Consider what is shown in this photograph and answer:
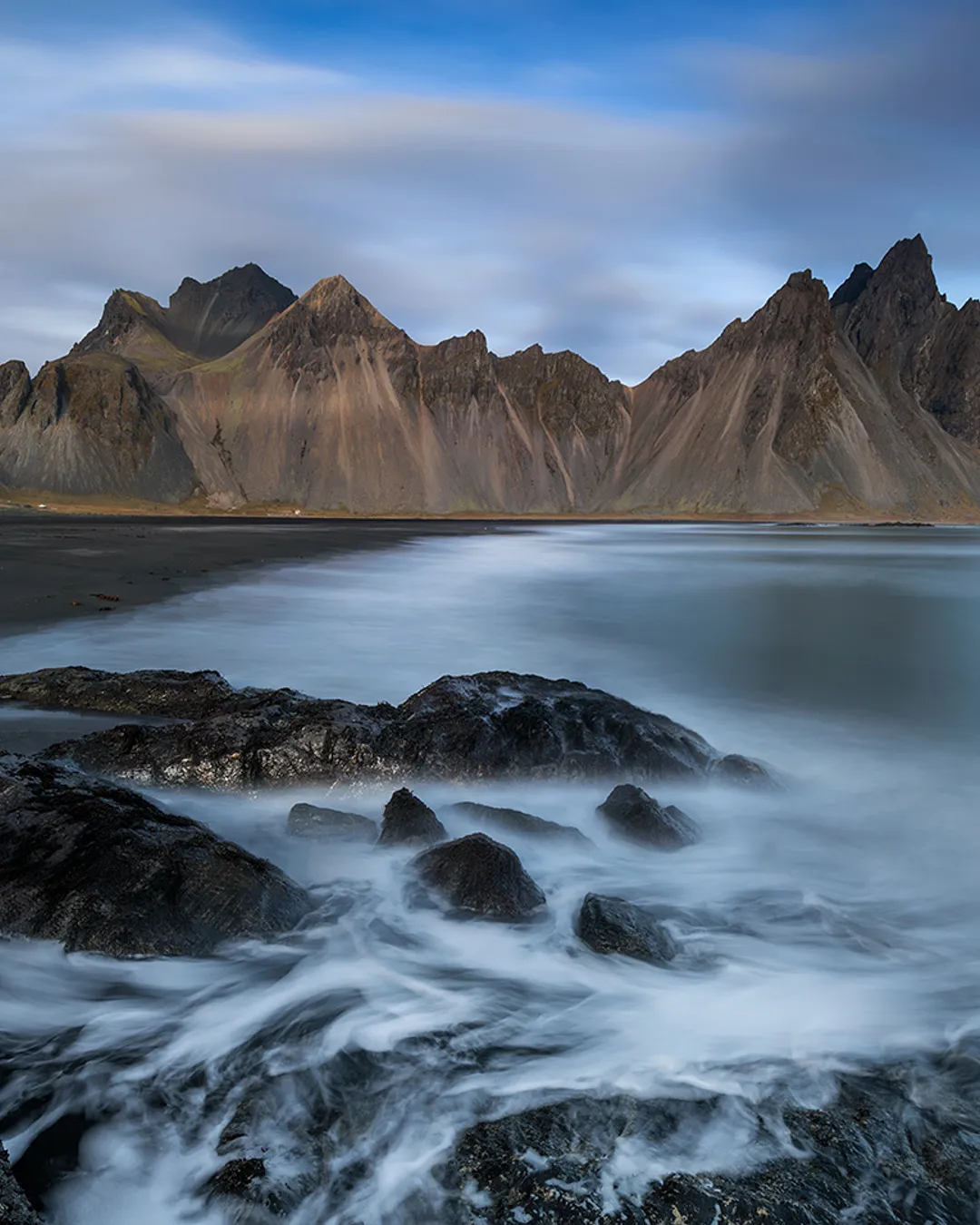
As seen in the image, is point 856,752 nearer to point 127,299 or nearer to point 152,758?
point 152,758

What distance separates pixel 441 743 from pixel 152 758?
7.35 feet

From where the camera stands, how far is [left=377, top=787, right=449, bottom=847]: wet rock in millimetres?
5133

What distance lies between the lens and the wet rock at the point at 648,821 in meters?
5.51

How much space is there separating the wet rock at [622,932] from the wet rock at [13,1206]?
107 inches

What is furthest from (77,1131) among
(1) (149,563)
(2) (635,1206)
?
(1) (149,563)

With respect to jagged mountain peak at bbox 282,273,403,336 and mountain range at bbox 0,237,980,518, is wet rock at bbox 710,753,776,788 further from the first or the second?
jagged mountain peak at bbox 282,273,403,336

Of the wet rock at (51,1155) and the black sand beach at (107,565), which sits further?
the black sand beach at (107,565)

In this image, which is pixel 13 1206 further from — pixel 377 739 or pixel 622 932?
pixel 377 739

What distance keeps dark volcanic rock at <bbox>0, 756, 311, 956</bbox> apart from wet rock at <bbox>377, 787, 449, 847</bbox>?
83 cm

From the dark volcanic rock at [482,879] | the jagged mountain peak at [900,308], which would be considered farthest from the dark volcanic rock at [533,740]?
the jagged mountain peak at [900,308]

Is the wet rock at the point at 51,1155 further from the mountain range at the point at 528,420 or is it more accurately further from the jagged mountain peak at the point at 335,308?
the jagged mountain peak at the point at 335,308

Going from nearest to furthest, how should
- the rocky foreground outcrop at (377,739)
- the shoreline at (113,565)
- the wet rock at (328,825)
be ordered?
1. the wet rock at (328,825)
2. the rocky foreground outcrop at (377,739)
3. the shoreline at (113,565)

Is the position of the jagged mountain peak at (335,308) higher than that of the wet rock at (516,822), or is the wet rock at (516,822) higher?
the jagged mountain peak at (335,308)

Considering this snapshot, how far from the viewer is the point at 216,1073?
3178 millimetres
